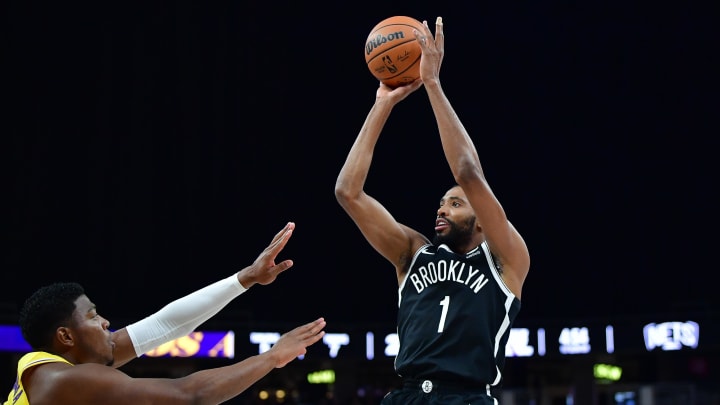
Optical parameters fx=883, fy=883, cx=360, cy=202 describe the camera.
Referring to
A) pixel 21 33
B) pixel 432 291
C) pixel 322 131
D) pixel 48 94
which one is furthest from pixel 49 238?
pixel 432 291

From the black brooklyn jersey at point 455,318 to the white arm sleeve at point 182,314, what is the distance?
0.87 metres

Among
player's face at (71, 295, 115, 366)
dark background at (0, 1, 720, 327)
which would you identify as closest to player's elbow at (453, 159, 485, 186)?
player's face at (71, 295, 115, 366)

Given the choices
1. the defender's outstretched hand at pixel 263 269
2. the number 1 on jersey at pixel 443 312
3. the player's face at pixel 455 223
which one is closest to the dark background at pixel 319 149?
the defender's outstretched hand at pixel 263 269

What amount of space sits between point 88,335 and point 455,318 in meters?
1.43

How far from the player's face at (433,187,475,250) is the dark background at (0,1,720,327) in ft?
40.7

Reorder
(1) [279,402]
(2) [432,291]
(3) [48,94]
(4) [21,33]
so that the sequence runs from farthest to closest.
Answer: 1. (1) [279,402]
2. (3) [48,94]
3. (4) [21,33]
4. (2) [432,291]

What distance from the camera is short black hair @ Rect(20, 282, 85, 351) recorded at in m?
3.24

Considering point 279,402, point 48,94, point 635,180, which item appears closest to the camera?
point 48,94

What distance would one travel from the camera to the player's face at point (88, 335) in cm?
328

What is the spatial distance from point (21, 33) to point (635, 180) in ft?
41.3

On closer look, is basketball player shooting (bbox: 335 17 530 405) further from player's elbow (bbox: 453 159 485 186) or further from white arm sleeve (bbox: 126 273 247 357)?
white arm sleeve (bbox: 126 273 247 357)

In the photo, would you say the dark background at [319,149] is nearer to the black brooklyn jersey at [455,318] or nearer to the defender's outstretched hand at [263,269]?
the defender's outstretched hand at [263,269]

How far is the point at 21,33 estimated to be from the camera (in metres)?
16.4

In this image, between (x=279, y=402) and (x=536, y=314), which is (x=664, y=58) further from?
(x=279, y=402)
